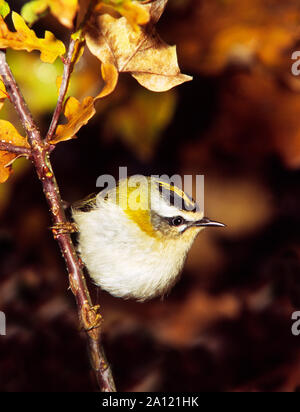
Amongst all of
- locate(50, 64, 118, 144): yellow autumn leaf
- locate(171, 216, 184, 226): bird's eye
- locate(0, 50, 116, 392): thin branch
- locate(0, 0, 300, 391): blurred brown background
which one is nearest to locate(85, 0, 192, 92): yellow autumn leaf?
locate(50, 64, 118, 144): yellow autumn leaf

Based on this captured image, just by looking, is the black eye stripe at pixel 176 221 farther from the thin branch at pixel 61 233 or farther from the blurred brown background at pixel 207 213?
the blurred brown background at pixel 207 213

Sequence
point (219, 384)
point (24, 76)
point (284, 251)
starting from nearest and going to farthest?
point (219, 384) < point (24, 76) < point (284, 251)

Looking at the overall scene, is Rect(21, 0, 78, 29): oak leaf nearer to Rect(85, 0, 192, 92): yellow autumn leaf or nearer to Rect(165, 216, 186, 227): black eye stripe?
Rect(85, 0, 192, 92): yellow autumn leaf

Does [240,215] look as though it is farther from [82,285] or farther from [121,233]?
[82,285]

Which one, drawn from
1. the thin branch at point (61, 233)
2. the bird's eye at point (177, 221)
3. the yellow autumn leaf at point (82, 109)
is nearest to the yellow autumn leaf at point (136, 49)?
the yellow autumn leaf at point (82, 109)

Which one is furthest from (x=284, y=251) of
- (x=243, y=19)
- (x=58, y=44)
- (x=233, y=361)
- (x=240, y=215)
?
(x=58, y=44)

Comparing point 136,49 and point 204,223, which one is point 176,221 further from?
point 136,49

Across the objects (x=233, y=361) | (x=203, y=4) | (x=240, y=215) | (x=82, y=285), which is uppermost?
(x=203, y=4)
